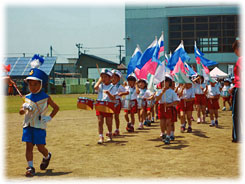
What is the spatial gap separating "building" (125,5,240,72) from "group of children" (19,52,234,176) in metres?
34.6

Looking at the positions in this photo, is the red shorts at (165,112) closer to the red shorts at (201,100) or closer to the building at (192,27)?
the red shorts at (201,100)

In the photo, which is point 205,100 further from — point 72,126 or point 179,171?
point 179,171

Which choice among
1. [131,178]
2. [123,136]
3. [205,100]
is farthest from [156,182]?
[205,100]

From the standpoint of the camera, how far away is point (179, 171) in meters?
5.80

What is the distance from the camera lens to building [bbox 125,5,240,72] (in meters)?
45.8

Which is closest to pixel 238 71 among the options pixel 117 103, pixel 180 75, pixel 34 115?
pixel 180 75

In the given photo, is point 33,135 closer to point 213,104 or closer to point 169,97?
point 169,97

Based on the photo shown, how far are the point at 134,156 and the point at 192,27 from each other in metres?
42.1

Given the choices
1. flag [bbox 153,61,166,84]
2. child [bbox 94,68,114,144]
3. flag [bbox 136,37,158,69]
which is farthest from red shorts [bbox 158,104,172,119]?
flag [bbox 136,37,158,69]

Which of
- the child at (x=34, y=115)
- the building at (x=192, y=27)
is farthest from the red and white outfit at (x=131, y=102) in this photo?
the building at (x=192, y=27)

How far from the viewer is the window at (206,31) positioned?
4612 centimetres

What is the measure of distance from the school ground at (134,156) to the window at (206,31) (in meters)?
37.7

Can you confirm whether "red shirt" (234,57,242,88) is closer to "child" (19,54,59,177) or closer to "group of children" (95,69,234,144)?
"group of children" (95,69,234,144)

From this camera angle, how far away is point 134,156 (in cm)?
720
